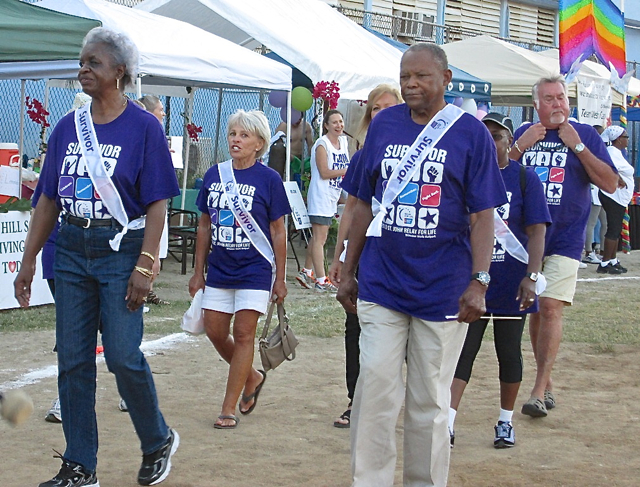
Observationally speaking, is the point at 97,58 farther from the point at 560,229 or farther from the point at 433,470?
the point at 560,229

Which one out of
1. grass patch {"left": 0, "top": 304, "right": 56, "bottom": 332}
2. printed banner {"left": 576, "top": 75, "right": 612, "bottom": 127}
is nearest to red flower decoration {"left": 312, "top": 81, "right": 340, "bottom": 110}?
printed banner {"left": 576, "top": 75, "right": 612, "bottom": 127}

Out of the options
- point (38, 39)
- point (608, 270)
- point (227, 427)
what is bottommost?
point (227, 427)

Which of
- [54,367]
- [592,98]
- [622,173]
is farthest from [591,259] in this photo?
[54,367]

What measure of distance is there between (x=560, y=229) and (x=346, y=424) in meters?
1.82

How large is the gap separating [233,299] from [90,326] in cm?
150

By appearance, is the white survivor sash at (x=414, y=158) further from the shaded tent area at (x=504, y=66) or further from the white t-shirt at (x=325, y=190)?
the shaded tent area at (x=504, y=66)

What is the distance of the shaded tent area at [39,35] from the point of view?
8.45 m

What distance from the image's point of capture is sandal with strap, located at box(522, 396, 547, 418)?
19.7 ft

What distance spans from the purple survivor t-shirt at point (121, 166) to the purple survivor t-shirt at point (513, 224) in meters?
1.93

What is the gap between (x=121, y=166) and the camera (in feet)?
13.8

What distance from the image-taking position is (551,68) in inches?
712

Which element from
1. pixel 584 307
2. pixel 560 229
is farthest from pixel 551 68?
pixel 560 229

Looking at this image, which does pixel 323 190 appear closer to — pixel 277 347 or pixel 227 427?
pixel 277 347

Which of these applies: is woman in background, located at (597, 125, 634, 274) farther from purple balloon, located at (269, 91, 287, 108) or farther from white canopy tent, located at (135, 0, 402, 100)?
purple balloon, located at (269, 91, 287, 108)
